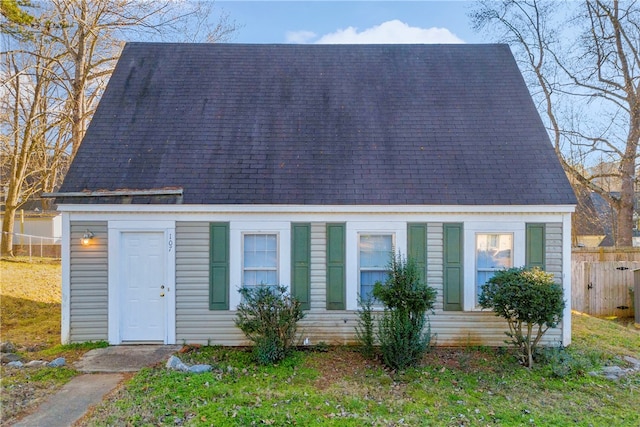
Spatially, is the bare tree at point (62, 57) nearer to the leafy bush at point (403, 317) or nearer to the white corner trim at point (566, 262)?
the leafy bush at point (403, 317)

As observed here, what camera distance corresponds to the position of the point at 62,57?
45.0ft

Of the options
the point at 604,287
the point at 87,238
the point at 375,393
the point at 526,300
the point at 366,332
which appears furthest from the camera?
the point at 604,287

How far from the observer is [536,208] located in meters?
6.89

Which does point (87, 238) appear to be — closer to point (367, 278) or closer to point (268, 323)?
point (268, 323)

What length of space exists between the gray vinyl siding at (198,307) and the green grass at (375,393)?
342mm

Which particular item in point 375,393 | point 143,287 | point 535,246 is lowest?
point 375,393

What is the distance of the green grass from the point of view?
14.6ft

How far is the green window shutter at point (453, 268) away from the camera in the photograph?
7043mm

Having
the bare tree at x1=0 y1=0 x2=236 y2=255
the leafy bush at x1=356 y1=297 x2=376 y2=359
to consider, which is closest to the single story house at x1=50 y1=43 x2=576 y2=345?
the leafy bush at x1=356 y1=297 x2=376 y2=359

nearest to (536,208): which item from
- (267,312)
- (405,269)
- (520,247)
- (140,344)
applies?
(520,247)

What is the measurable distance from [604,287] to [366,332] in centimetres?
877

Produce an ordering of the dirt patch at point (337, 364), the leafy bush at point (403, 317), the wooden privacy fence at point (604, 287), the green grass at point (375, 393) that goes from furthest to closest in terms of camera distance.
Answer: the wooden privacy fence at point (604, 287)
the leafy bush at point (403, 317)
the dirt patch at point (337, 364)
the green grass at point (375, 393)

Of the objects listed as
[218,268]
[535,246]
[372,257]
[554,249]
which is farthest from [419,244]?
[218,268]

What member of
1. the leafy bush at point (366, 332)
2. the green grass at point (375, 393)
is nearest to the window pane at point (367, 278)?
the leafy bush at point (366, 332)
